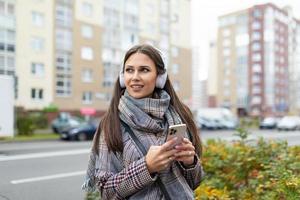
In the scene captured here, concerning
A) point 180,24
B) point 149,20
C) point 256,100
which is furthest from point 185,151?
point 256,100

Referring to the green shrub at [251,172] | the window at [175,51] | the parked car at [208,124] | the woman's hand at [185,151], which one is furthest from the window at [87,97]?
the woman's hand at [185,151]

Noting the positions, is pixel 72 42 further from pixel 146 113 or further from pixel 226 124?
pixel 146 113

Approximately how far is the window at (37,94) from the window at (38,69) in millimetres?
1506

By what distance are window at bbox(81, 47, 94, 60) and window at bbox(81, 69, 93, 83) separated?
137cm

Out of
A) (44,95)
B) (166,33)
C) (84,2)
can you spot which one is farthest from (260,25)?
(44,95)

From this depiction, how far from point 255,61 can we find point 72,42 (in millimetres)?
51402

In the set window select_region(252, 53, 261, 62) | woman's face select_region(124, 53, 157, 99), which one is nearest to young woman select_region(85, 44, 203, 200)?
woman's face select_region(124, 53, 157, 99)

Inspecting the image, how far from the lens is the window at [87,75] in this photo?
3838cm

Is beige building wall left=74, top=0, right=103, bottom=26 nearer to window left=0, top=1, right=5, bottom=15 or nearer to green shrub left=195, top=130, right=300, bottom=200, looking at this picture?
window left=0, top=1, right=5, bottom=15

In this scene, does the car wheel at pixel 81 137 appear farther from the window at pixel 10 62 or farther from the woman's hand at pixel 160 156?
the woman's hand at pixel 160 156

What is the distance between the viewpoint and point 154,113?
1.85 meters

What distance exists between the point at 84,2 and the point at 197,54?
229 feet

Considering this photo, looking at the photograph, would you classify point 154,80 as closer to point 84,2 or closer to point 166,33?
point 84,2

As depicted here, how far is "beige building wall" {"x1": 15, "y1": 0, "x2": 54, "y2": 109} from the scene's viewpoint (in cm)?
3294
